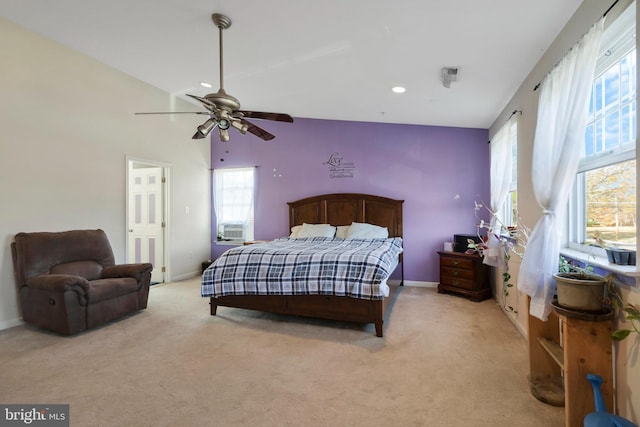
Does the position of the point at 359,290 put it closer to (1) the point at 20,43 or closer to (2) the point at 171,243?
(2) the point at 171,243

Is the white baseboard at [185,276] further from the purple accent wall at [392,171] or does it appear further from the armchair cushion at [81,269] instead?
the armchair cushion at [81,269]

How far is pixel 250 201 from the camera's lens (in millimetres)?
5680

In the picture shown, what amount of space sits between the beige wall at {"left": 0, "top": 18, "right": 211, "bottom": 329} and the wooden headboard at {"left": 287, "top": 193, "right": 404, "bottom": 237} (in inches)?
87.1

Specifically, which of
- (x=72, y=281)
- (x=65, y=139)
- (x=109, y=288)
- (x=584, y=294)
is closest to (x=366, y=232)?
(x=584, y=294)

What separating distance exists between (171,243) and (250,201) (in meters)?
1.52

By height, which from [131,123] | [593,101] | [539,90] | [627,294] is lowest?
[627,294]

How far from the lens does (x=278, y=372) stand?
2248 mm

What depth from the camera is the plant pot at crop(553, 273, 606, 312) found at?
1.52 m

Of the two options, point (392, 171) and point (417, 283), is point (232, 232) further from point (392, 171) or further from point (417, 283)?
point (417, 283)

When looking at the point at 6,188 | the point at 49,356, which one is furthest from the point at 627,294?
the point at 6,188

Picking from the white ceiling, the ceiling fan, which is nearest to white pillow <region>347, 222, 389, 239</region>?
the white ceiling

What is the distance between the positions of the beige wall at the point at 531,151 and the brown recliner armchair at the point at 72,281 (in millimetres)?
3983

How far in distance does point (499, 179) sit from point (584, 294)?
8.42ft

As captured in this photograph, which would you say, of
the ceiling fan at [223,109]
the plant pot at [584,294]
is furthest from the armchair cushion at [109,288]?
the plant pot at [584,294]
